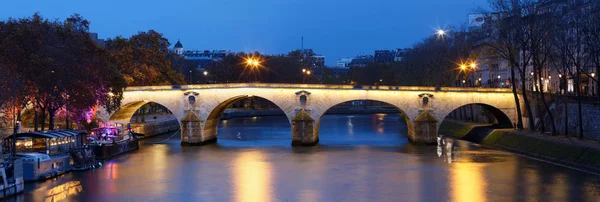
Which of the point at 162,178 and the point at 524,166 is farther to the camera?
the point at 524,166

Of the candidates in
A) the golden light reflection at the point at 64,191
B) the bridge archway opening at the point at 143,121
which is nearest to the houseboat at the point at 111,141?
the bridge archway opening at the point at 143,121

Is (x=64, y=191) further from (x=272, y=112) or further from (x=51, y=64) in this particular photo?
(x=272, y=112)

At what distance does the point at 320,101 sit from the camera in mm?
75500

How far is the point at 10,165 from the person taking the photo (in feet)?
144

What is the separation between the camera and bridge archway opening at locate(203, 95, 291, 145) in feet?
260

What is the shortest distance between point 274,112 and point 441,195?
94.8 m

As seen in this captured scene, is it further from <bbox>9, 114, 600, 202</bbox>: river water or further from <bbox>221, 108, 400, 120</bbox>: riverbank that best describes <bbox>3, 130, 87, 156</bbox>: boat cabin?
<bbox>221, 108, 400, 120</bbox>: riverbank

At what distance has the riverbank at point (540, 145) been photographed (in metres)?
53.8

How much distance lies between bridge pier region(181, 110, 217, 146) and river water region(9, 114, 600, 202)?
5.80 ft

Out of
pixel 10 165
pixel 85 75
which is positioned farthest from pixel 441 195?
A: pixel 85 75

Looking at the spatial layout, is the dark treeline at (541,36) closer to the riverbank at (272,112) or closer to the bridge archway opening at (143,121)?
the bridge archway opening at (143,121)

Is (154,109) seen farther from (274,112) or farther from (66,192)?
(66,192)

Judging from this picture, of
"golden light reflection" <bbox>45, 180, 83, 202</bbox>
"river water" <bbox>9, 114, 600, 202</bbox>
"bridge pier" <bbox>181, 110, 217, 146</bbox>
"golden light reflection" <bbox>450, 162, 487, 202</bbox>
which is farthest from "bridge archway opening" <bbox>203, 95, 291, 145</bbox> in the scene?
"golden light reflection" <bbox>45, 180, 83, 202</bbox>

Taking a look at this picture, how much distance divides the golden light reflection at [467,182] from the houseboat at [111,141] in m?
25.6
